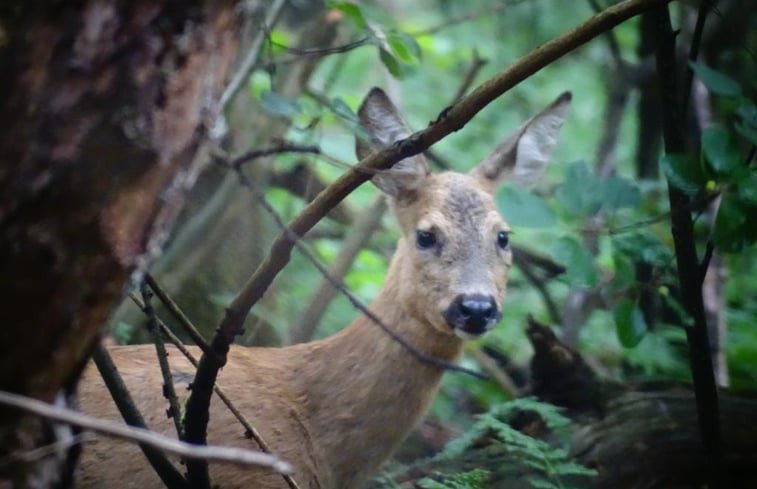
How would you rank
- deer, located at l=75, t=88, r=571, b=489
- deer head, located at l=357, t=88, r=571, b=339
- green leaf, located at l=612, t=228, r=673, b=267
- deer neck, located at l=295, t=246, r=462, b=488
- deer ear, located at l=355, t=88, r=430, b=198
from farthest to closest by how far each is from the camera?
deer ear, located at l=355, t=88, r=430, b=198
deer head, located at l=357, t=88, r=571, b=339
deer neck, located at l=295, t=246, r=462, b=488
deer, located at l=75, t=88, r=571, b=489
green leaf, located at l=612, t=228, r=673, b=267

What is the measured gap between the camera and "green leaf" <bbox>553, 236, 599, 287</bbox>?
3.65 m

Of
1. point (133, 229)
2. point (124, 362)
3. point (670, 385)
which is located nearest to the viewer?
point (133, 229)

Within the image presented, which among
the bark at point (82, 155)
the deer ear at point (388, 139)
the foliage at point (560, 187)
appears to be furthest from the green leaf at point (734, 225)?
the deer ear at point (388, 139)

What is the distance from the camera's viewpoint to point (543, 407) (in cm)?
476

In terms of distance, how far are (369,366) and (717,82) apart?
193 cm

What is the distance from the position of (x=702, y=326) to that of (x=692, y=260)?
0.92 feet

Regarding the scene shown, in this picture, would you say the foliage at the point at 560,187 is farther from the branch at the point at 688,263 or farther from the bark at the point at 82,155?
the bark at the point at 82,155

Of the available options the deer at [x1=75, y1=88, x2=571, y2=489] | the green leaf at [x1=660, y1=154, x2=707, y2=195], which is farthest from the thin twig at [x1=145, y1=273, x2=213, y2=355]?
the green leaf at [x1=660, y1=154, x2=707, y2=195]

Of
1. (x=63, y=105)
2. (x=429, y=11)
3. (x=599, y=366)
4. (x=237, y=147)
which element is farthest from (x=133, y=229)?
(x=429, y=11)

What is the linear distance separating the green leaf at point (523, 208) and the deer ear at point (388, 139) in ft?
5.97

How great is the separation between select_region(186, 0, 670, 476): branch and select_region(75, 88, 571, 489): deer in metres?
1.44

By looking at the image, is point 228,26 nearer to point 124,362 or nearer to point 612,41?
point 124,362

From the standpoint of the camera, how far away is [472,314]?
4.76 m

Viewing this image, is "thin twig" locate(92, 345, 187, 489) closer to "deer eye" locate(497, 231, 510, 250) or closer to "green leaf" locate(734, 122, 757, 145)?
"green leaf" locate(734, 122, 757, 145)
